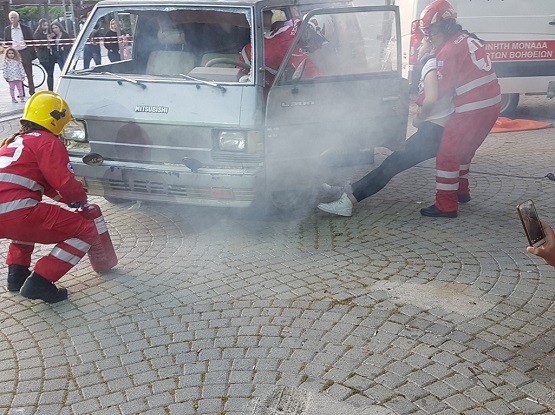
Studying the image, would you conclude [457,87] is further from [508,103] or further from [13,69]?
[13,69]

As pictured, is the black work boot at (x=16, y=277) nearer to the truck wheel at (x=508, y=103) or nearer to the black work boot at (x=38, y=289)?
the black work boot at (x=38, y=289)

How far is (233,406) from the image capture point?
3.32m

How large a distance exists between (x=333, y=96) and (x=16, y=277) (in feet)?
9.91

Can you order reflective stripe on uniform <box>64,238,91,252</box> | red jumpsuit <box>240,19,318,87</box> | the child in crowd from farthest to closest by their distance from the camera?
the child in crowd → red jumpsuit <box>240,19,318,87</box> → reflective stripe on uniform <box>64,238,91,252</box>

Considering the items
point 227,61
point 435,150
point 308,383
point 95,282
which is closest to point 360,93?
point 435,150

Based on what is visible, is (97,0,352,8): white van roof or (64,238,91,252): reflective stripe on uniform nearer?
(64,238,91,252): reflective stripe on uniform

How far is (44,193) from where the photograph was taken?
4676 millimetres

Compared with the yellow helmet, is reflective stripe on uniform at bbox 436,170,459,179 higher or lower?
lower

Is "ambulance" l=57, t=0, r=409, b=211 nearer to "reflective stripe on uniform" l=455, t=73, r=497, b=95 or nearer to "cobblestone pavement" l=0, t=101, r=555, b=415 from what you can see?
"cobblestone pavement" l=0, t=101, r=555, b=415

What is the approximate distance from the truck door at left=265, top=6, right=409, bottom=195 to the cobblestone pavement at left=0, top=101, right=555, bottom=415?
0.62m

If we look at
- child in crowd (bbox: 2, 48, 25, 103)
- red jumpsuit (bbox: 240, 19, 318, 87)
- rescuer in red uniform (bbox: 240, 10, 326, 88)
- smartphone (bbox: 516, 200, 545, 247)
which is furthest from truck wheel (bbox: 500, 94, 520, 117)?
child in crowd (bbox: 2, 48, 25, 103)

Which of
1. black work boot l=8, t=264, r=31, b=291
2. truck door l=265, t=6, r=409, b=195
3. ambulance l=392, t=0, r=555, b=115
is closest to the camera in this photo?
black work boot l=8, t=264, r=31, b=291

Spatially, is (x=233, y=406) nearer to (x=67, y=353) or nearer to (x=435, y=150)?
(x=67, y=353)

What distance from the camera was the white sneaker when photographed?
20.0 ft
